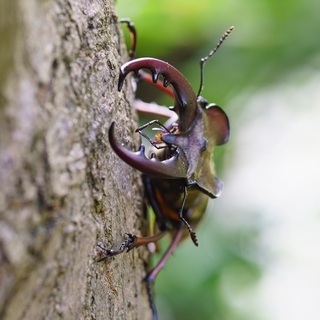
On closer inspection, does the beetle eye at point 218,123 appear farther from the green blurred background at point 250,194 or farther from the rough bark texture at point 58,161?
the green blurred background at point 250,194

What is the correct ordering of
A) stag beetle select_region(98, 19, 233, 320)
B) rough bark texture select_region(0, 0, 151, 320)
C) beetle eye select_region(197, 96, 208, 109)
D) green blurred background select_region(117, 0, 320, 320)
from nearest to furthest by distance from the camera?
rough bark texture select_region(0, 0, 151, 320) → stag beetle select_region(98, 19, 233, 320) → beetle eye select_region(197, 96, 208, 109) → green blurred background select_region(117, 0, 320, 320)

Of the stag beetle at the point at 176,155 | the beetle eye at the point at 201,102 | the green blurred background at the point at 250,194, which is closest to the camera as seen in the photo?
the stag beetle at the point at 176,155

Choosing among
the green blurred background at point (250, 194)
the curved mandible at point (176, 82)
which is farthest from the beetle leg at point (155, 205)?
the green blurred background at point (250, 194)

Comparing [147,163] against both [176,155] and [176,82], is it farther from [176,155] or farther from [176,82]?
[176,82]

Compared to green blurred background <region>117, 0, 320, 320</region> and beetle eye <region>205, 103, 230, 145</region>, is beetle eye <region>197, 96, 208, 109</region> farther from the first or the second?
green blurred background <region>117, 0, 320, 320</region>

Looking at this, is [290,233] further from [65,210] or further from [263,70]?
[65,210]

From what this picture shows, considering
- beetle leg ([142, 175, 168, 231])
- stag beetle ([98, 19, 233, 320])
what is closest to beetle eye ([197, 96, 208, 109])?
stag beetle ([98, 19, 233, 320])
